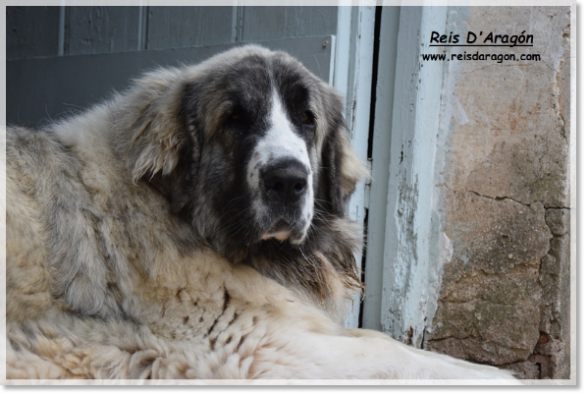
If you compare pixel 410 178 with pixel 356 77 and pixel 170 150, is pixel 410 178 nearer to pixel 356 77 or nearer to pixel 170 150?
pixel 356 77

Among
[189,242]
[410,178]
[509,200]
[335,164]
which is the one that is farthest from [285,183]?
[509,200]

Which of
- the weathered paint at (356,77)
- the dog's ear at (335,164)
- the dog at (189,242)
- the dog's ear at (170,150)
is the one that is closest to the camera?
the dog at (189,242)

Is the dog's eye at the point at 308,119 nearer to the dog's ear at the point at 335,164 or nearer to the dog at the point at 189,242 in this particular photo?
the dog at the point at 189,242

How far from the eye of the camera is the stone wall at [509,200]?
3.31 m

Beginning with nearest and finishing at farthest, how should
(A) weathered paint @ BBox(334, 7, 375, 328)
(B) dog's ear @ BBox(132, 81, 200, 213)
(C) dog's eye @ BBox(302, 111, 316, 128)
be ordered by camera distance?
(B) dog's ear @ BBox(132, 81, 200, 213) < (C) dog's eye @ BBox(302, 111, 316, 128) < (A) weathered paint @ BBox(334, 7, 375, 328)

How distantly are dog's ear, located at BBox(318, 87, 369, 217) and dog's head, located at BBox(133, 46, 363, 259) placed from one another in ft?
0.15

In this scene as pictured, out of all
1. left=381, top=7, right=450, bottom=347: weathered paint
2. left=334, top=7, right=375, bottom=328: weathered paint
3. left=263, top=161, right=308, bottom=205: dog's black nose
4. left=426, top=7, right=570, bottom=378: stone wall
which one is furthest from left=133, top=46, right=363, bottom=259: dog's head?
left=426, top=7, right=570, bottom=378: stone wall

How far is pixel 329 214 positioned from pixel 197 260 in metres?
0.67

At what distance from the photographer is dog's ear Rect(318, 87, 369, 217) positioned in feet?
8.84

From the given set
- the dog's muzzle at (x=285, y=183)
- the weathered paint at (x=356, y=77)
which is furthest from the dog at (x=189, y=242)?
the weathered paint at (x=356, y=77)

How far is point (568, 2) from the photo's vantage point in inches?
132

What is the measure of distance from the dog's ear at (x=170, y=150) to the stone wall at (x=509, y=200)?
161 cm

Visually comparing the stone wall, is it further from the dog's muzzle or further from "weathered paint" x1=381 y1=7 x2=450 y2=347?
the dog's muzzle

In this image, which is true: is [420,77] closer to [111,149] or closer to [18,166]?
[111,149]
